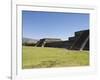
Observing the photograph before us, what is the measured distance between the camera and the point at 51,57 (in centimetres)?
283

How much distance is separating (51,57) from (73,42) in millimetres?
392

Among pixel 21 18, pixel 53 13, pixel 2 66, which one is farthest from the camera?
pixel 53 13

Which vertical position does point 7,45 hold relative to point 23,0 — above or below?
below

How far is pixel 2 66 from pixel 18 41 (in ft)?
1.22

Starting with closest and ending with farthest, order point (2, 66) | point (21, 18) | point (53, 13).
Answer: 1. point (2, 66)
2. point (21, 18)
3. point (53, 13)

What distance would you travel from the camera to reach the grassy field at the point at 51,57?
107 inches

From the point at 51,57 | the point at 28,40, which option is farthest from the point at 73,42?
the point at 28,40

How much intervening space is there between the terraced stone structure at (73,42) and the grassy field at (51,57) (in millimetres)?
59

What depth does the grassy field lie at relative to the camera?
2730 millimetres

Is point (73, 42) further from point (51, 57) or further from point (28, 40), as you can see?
point (28, 40)

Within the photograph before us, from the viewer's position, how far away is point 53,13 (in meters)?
2.84
